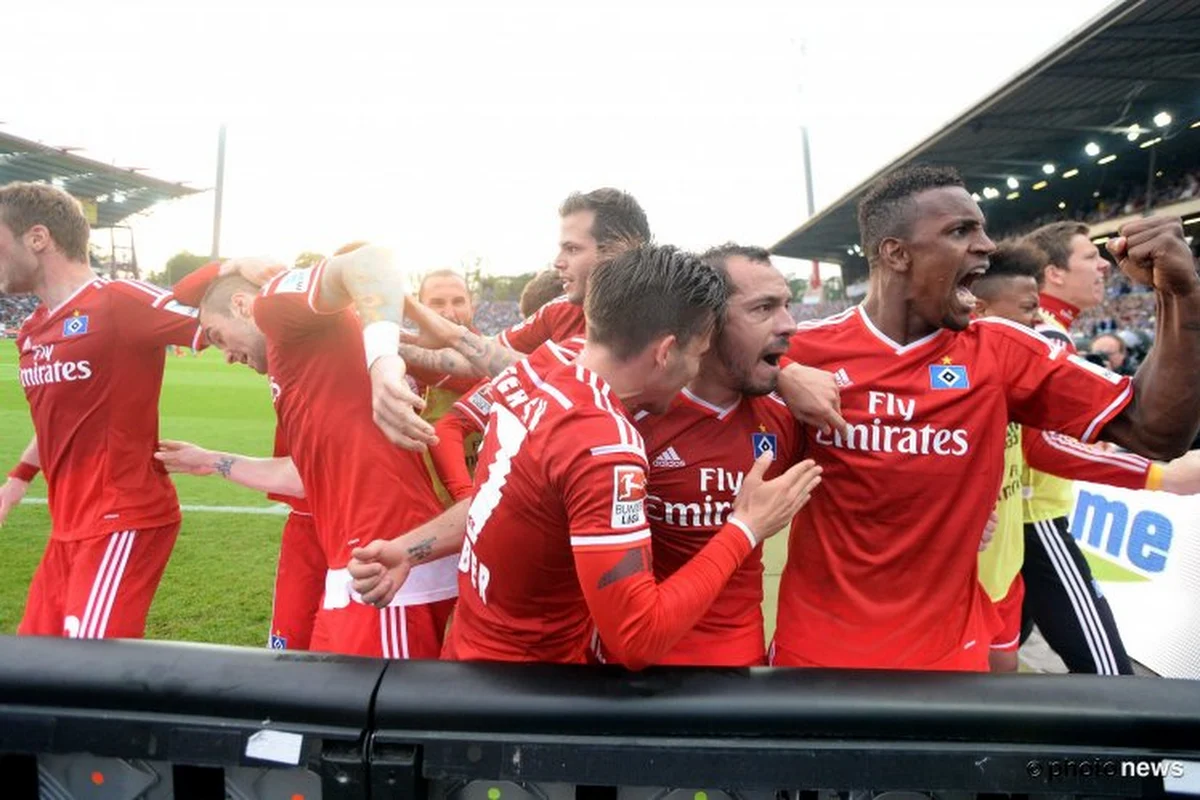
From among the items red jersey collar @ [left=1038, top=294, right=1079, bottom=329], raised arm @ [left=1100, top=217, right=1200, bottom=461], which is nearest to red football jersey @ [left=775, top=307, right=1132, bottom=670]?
raised arm @ [left=1100, top=217, right=1200, bottom=461]

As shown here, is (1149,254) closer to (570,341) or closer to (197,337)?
(570,341)

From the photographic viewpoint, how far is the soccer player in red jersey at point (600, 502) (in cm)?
140

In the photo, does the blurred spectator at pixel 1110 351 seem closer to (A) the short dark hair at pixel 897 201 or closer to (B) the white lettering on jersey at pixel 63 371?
(A) the short dark hair at pixel 897 201

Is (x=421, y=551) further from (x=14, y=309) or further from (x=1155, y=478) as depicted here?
(x=14, y=309)

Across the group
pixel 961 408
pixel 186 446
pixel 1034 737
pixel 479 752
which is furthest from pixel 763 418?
pixel 186 446

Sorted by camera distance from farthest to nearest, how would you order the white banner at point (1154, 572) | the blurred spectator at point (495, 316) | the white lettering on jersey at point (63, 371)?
the blurred spectator at point (495, 316), the white banner at point (1154, 572), the white lettering on jersey at point (63, 371)

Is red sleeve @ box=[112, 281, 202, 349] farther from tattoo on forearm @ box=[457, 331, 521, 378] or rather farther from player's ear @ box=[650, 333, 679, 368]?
player's ear @ box=[650, 333, 679, 368]

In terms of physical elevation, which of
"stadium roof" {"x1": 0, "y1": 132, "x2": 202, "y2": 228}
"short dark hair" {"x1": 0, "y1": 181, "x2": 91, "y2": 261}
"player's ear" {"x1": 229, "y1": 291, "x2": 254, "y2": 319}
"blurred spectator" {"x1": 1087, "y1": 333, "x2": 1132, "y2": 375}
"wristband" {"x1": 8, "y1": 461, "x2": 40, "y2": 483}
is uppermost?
A: "stadium roof" {"x1": 0, "y1": 132, "x2": 202, "y2": 228}

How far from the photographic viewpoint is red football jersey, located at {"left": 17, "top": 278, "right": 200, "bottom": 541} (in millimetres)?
2969

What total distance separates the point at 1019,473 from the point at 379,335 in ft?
8.39

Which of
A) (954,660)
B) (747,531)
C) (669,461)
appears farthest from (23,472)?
(954,660)

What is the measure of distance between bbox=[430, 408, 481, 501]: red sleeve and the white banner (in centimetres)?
364

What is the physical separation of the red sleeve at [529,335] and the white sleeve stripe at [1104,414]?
6.43ft

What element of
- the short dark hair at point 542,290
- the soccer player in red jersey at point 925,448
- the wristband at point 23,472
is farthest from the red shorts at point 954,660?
the wristband at point 23,472
